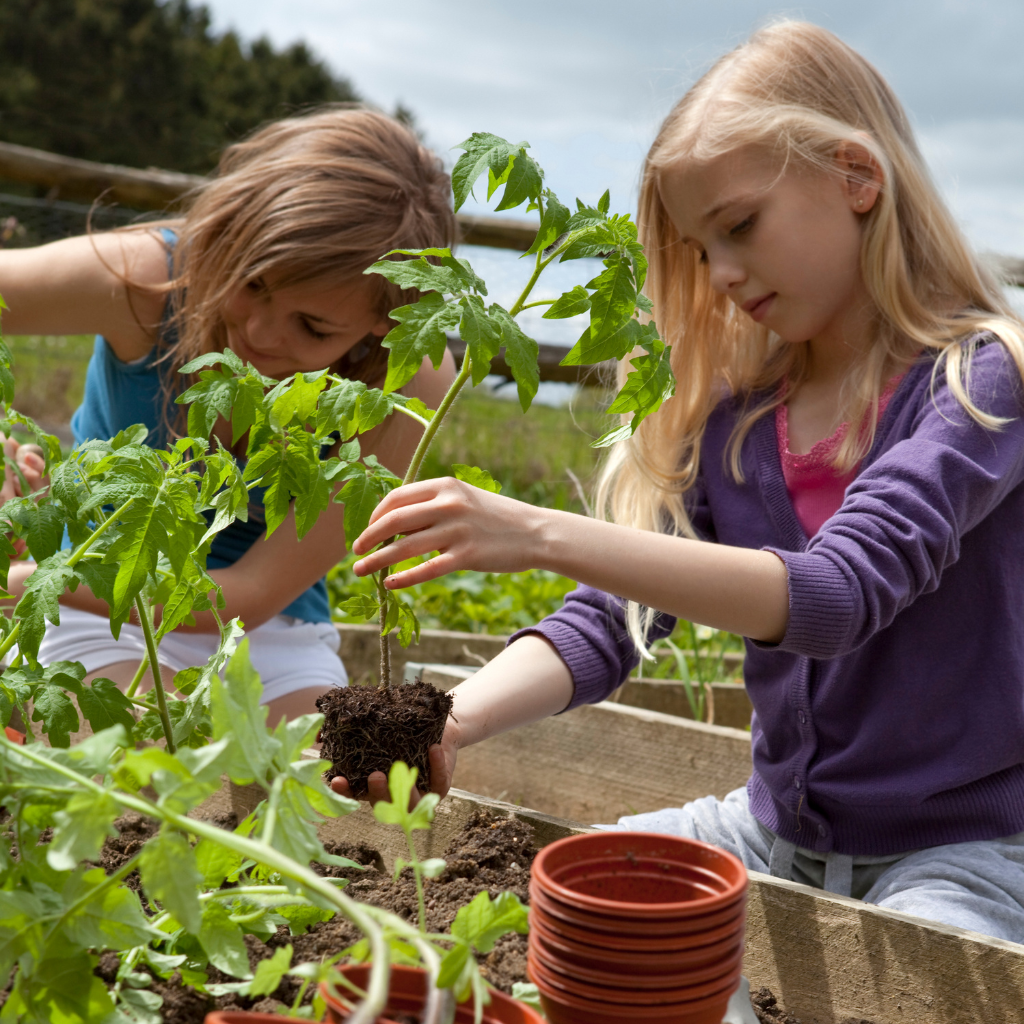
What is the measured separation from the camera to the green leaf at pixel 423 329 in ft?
3.10

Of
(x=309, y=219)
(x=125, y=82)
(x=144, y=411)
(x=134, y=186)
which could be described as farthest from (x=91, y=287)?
(x=125, y=82)

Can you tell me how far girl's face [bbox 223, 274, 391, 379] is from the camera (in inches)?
76.4

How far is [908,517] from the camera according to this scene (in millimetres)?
1340

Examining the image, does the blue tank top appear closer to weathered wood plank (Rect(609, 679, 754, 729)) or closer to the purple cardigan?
weathered wood plank (Rect(609, 679, 754, 729))

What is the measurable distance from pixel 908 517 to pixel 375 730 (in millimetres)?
758

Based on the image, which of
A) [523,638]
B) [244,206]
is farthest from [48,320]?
[523,638]

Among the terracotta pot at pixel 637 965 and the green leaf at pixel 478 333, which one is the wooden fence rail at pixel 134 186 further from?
the terracotta pot at pixel 637 965

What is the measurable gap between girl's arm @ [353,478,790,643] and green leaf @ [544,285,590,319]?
0.20 metres

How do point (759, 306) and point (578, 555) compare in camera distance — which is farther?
point (759, 306)

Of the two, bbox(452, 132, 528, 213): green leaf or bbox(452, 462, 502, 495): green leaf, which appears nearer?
bbox(452, 132, 528, 213): green leaf

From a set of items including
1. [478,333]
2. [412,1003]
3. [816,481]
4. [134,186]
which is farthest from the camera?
[134,186]

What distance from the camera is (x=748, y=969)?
3.57 feet

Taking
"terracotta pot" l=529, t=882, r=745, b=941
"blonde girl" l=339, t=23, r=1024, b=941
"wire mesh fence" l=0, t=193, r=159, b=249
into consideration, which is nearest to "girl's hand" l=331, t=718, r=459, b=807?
"blonde girl" l=339, t=23, r=1024, b=941

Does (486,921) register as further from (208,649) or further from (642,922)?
(208,649)
